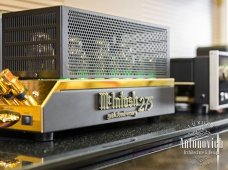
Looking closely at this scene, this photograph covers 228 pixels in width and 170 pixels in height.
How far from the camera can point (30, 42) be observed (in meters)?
0.94

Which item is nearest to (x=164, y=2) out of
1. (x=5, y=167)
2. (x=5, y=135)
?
(x=5, y=135)

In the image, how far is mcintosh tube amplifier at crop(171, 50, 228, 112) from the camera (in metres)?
1.46

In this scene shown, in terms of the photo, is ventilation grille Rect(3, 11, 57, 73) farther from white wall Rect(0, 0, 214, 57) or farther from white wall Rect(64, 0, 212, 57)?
white wall Rect(64, 0, 212, 57)

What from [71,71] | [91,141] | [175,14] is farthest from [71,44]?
[175,14]

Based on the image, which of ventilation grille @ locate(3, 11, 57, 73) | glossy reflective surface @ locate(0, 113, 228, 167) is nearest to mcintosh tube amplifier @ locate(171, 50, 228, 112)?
glossy reflective surface @ locate(0, 113, 228, 167)

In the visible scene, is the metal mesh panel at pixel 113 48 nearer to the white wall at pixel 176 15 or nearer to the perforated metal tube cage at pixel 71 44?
the perforated metal tube cage at pixel 71 44

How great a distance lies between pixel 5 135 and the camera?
0.95 metres

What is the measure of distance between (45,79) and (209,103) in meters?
0.81

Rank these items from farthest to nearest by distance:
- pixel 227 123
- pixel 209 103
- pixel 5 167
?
pixel 209 103 < pixel 227 123 < pixel 5 167

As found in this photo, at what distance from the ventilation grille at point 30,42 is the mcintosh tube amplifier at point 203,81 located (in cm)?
78

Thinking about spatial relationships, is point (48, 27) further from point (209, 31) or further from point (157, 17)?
point (209, 31)

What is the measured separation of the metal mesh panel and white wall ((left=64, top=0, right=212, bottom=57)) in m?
0.46

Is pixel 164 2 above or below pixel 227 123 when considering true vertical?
above

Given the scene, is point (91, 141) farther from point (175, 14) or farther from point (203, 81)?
point (175, 14)
